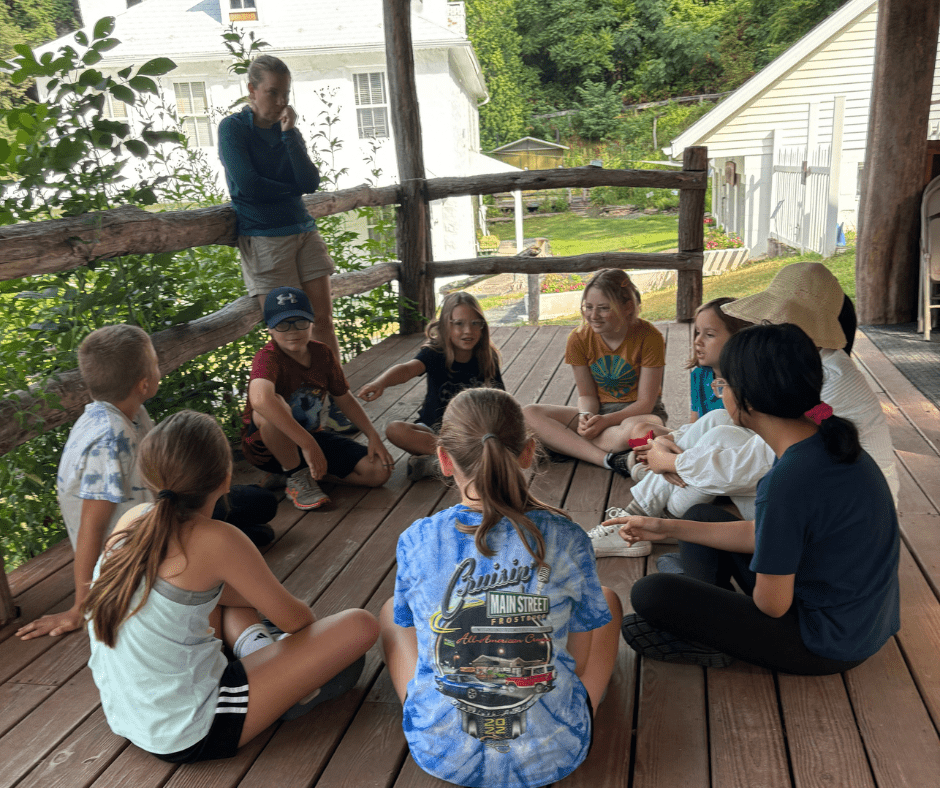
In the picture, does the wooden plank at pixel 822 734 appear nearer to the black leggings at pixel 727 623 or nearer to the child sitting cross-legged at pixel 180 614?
the black leggings at pixel 727 623

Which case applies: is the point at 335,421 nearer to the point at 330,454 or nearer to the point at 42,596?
the point at 330,454

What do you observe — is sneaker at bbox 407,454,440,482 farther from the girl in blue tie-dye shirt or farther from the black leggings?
the girl in blue tie-dye shirt

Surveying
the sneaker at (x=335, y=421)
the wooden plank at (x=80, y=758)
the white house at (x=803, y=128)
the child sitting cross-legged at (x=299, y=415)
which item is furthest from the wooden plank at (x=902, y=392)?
the white house at (x=803, y=128)

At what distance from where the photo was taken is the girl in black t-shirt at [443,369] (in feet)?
10.5

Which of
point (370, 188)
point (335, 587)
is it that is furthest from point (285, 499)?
point (370, 188)

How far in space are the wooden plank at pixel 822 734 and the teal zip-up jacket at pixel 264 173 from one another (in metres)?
2.91

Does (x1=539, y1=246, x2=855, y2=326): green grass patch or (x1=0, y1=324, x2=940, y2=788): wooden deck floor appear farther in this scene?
(x1=539, y1=246, x2=855, y2=326): green grass patch

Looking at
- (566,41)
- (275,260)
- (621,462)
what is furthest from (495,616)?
(566,41)

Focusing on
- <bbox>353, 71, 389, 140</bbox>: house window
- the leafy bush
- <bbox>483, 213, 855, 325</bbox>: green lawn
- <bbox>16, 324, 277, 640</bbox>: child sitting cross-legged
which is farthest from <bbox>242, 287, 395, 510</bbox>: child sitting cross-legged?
<bbox>353, 71, 389, 140</bbox>: house window

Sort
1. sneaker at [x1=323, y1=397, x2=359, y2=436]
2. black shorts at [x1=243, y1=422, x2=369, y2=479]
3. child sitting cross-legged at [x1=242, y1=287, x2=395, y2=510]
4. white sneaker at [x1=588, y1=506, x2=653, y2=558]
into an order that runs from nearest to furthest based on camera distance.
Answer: white sneaker at [x1=588, y1=506, x2=653, y2=558], child sitting cross-legged at [x1=242, y1=287, x2=395, y2=510], black shorts at [x1=243, y1=422, x2=369, y2=479], sneaker at [x1=323, y1=397, x2=359, y2=436]

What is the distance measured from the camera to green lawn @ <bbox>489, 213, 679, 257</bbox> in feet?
61.2

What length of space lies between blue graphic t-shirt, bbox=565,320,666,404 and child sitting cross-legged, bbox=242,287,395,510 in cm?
90

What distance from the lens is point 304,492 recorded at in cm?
301

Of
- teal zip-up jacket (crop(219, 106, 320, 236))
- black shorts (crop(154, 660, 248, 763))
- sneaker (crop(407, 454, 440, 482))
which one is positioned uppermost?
teal zip-up jacket (crop(219, 106, 320, 236))
